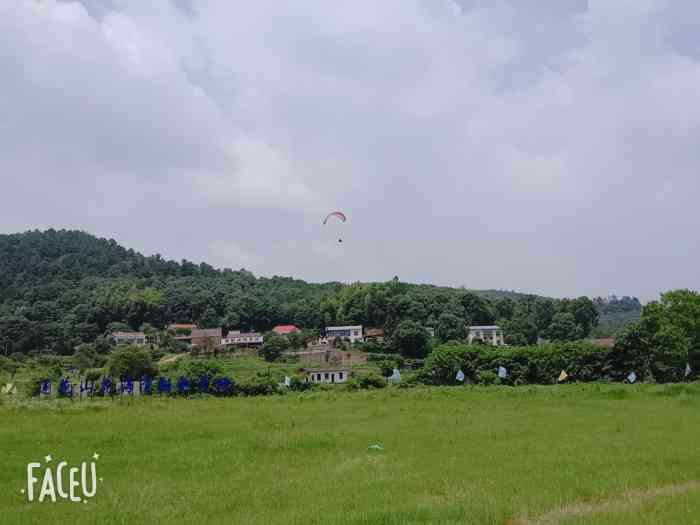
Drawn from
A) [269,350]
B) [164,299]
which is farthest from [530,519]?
[164,299]

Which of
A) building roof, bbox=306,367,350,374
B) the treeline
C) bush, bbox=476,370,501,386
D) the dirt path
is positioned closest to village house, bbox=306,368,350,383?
building roof, bbox=306,367,350,374

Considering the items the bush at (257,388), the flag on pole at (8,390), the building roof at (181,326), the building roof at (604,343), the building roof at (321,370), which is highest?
the building roof at (181,326)

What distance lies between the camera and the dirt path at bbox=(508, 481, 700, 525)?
391 inches

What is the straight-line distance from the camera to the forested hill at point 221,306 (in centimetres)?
9150

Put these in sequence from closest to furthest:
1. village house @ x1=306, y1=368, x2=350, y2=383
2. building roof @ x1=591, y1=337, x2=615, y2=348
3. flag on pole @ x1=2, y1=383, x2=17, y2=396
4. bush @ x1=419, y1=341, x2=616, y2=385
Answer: flag on pole @ x1=2, y1=383, x2=17, y2=396
bush @ x1=419, y1=341, x2=616, y2=385
building roof @ x1=591, y1=337, x2=615, y2=348
village house @ x1=306, y1=368, x2=350, y2=383

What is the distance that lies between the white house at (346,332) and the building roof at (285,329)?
4982 mm

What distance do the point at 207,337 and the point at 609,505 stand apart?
280 feet

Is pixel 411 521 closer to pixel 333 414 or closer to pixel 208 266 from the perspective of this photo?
pixel 333 414

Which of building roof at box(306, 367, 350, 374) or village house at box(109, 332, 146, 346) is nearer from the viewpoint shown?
building roof at box(306, 367, 350, 374)

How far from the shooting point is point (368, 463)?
14.7 m

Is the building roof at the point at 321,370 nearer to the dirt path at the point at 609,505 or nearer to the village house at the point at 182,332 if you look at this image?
the village house at the point at 182,332

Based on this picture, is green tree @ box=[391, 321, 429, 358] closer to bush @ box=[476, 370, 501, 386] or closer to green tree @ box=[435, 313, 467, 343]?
green tree @ box=[435, 313, 467, 343]

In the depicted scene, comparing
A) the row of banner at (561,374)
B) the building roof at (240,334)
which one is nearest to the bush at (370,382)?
the row of banner at (561,374)

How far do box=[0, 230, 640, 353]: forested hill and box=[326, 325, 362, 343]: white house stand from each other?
11.0 ft
